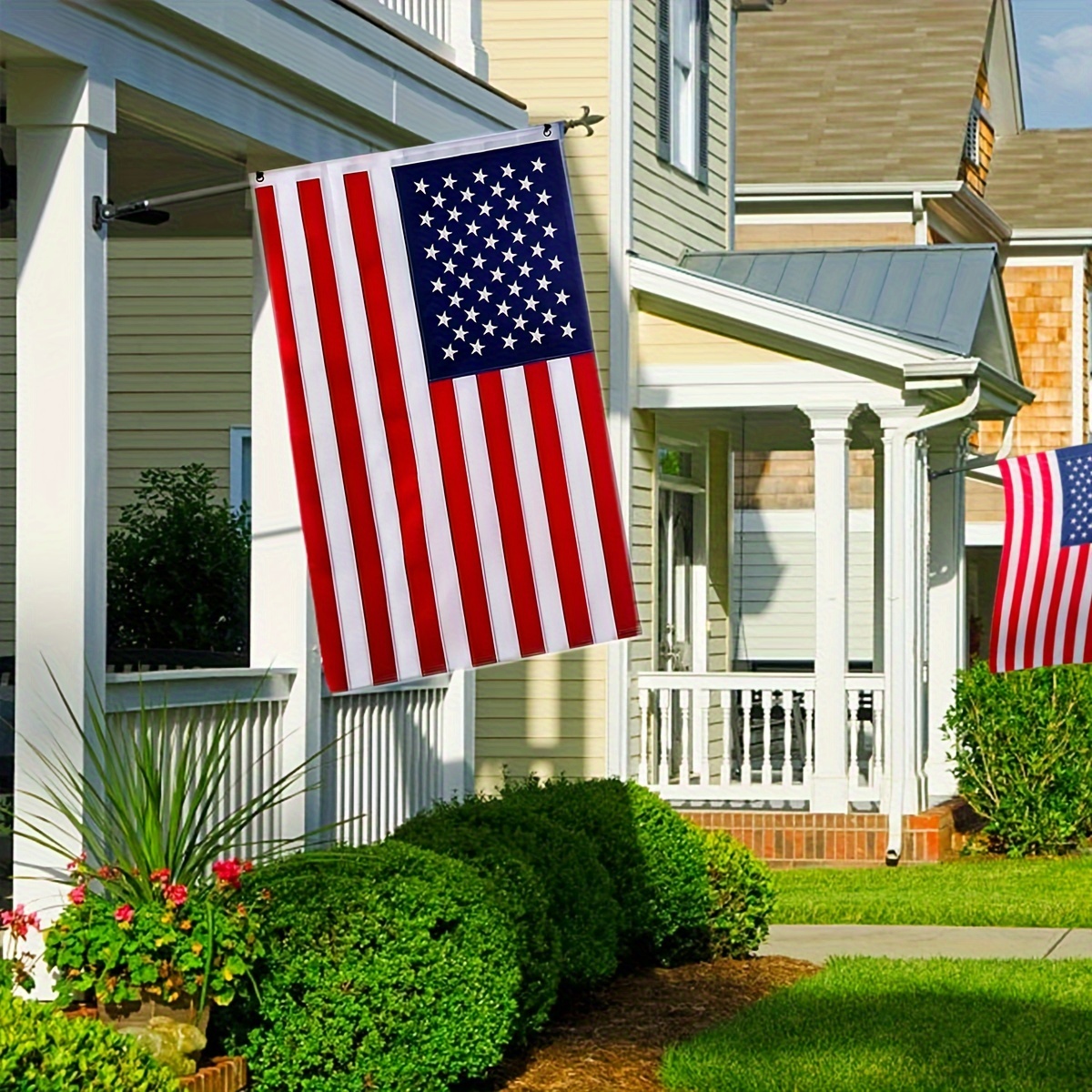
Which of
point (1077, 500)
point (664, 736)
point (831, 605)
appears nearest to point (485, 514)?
point (1077, 500)

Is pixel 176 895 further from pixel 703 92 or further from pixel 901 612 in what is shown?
pixel 703 92

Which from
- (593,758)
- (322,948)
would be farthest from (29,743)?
(593,758)

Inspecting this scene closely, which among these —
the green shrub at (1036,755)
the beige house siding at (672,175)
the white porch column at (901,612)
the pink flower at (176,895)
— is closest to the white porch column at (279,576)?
the pink flower at (176,895)

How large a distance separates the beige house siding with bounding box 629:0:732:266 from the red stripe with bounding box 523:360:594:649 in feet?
30.1

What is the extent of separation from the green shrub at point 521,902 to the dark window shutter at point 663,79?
29.5 feet

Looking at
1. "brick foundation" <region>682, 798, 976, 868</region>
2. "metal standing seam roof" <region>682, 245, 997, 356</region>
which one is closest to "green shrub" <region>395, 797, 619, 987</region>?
"brick foundation" <region>682, 798, 976, 868</region>

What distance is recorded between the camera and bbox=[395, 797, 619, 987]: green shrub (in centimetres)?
841

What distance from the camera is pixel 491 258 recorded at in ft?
21.1

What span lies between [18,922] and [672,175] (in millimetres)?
11176

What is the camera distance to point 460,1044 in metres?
6.95

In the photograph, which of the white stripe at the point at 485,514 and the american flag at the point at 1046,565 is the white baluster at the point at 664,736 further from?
the white stripe at the point at 485,514

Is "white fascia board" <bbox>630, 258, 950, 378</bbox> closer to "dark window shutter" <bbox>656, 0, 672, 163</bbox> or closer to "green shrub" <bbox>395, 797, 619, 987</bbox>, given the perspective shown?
"dark window shutter" <bbox>656, 0, 672, 163</bbox>

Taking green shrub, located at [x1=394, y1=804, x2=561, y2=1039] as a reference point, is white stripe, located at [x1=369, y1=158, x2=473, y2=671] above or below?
above

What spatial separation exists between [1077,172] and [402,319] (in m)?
24.0
